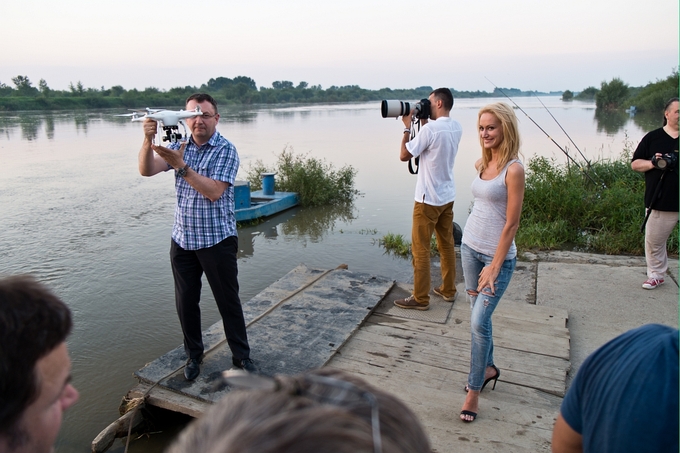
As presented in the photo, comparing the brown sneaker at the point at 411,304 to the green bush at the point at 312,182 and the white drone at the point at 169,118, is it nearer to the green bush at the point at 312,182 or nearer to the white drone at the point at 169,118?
the white drone at the point at 169,118

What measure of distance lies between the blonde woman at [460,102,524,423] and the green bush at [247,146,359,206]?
7.71 metres

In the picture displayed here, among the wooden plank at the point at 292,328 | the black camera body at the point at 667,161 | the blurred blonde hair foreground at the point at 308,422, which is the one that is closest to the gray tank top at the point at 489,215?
the wooden plank at the point at 292,328

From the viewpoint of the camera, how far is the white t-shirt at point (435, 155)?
13.2 feet

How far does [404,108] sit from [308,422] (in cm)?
399

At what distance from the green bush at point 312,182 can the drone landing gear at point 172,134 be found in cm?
735

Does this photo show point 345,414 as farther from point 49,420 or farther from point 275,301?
point 275,301

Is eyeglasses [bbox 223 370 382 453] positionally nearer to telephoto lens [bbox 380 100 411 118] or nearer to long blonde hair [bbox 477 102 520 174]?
long blonde hair [bbox 477 102 520 174]

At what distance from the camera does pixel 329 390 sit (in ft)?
2.11

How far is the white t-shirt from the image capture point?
4.03m

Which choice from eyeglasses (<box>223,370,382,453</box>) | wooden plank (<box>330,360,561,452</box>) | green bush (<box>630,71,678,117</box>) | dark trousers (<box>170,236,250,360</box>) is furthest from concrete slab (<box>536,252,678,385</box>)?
green bush (<box>630,71,678,117</box>)

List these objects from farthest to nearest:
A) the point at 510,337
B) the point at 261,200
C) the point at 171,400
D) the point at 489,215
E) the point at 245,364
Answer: the point at 261,200 → the point at 510,337 → the point at 245,364 → the point at 171,400 → the point at 489,215

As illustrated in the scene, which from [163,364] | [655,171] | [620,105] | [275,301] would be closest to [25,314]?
[163,364]

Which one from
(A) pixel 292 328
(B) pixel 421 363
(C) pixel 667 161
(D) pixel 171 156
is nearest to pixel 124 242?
(A) pixel 292 328

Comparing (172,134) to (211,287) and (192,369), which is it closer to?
(211,287)
